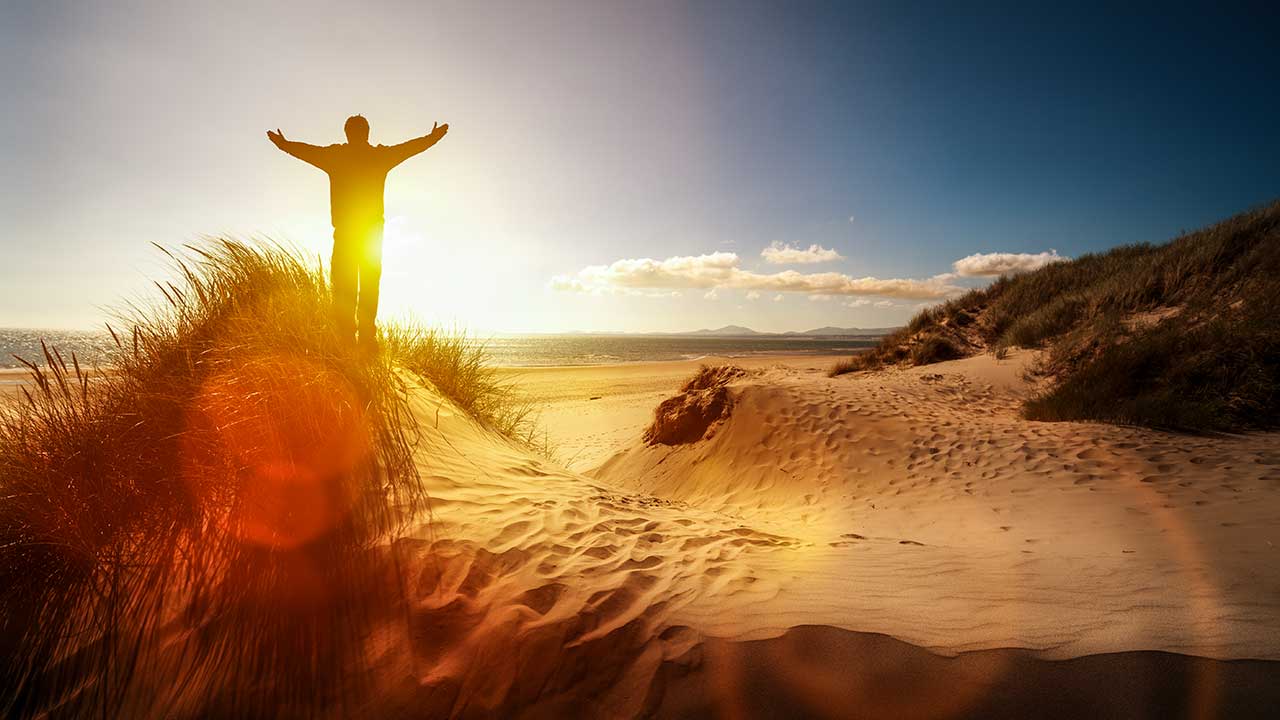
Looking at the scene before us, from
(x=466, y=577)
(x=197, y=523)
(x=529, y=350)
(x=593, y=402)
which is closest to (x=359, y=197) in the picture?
(x=197, y=523)

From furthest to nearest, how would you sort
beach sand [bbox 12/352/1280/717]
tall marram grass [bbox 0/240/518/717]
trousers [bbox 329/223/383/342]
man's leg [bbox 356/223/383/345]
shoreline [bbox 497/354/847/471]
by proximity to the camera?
1. shoreline [bbox 497/354/847/471]
2. man's leg [bbox 356/223/383/345]
3. trousers [bbox 329/223/383/342]
4. tall marram grass [bbox 0/240/518/717]
5. beach sand [bbox 12/352/1280/717]

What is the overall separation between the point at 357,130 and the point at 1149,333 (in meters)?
11.0

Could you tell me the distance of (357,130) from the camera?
4.56m

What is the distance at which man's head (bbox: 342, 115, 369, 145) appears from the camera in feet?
14.9

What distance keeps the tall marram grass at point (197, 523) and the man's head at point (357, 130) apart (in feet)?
6.72

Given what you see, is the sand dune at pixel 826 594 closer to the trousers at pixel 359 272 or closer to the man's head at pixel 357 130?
the trousers at pixel 359 272

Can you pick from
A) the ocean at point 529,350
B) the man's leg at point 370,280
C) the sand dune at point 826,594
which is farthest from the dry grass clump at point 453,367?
the sand dune at point 826,594

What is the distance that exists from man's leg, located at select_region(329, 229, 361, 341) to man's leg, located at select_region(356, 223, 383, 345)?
0.21 feet

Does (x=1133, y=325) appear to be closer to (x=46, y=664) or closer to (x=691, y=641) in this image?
(x=691, y=641)

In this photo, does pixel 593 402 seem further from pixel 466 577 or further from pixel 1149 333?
pixel 466 577

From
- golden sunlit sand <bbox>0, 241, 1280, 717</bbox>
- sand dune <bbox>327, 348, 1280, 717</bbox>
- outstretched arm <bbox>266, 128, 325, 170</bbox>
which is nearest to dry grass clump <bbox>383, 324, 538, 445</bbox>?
sand dune <bbox>327, 348, 1280, 717</bbox>

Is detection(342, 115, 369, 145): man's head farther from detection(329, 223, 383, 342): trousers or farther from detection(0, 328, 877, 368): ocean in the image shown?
detection(0, 328, 877, 368): ocean

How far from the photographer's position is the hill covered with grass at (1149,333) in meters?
6.05

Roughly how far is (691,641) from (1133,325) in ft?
38.0
